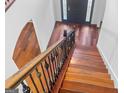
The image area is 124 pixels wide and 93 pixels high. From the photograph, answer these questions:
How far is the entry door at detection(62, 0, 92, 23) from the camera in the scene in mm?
7379

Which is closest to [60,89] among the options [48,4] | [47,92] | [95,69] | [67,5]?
[47,92]

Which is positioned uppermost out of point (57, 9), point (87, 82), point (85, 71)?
point (57, 9)

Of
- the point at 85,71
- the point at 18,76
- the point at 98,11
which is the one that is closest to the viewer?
the point at 18,76

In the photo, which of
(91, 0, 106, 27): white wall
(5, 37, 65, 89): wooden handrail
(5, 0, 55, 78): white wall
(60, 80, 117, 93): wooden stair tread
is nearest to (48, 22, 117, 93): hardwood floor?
(60, 80, 117, 93): wooden stair tread

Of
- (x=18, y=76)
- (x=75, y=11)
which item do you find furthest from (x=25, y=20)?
(x=18, y=76)

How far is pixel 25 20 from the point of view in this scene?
16.3ft

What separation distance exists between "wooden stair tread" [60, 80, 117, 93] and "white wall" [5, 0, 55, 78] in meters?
1.56

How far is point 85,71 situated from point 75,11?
4658mm

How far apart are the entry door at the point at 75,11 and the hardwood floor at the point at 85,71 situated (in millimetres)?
347

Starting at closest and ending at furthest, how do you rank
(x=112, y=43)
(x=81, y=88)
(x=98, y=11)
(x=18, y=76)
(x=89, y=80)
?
(x=18, y=76)
(x=81, y=88)
(x=89, y=80)
(x=112, y=43)
(x=98, y=11)

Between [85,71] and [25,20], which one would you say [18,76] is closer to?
[85,71]

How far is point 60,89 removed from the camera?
252 cm

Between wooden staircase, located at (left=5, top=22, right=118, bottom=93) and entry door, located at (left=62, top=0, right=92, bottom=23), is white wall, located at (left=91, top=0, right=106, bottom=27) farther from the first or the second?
wooden staircase, located at (left=5, top=22, right=118, bottom=93)

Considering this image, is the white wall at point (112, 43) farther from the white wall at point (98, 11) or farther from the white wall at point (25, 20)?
the white wall at point (98, 11)
